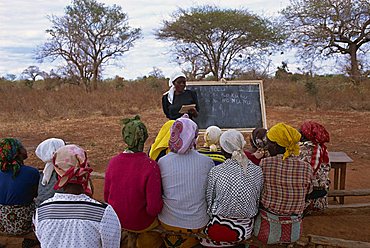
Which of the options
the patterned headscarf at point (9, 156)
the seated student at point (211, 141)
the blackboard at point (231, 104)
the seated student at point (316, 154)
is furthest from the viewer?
the blackboard at point (231, 104)

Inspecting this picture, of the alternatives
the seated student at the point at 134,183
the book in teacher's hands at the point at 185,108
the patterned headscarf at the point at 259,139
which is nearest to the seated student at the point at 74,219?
the seated student at the point at 134,183

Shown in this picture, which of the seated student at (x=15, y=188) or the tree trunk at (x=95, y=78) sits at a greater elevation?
the seated student at (x=15, y=188)

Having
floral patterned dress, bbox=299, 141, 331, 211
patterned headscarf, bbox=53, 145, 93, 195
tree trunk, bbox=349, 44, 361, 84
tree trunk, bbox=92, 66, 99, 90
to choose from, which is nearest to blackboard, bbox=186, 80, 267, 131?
floral patterned dress, bbox=299, 141, 331, 211

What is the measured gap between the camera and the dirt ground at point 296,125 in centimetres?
431

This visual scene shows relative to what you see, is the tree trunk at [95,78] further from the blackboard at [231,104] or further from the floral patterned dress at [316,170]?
the floral patterned dress at [316,170]

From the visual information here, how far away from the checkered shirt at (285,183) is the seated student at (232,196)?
7 cm

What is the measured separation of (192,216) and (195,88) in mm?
3475

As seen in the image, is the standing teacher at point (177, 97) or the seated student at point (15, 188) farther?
the standing teacher at point (177, 97)

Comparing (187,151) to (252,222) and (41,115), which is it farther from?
(41,115)

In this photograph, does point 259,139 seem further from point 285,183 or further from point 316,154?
point 285,183

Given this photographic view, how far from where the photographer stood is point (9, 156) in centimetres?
312

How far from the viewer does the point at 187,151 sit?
2.90 m

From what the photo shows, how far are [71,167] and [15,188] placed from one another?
4.53 ft

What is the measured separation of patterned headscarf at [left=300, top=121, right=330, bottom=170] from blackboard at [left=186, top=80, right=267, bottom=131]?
2430mm
